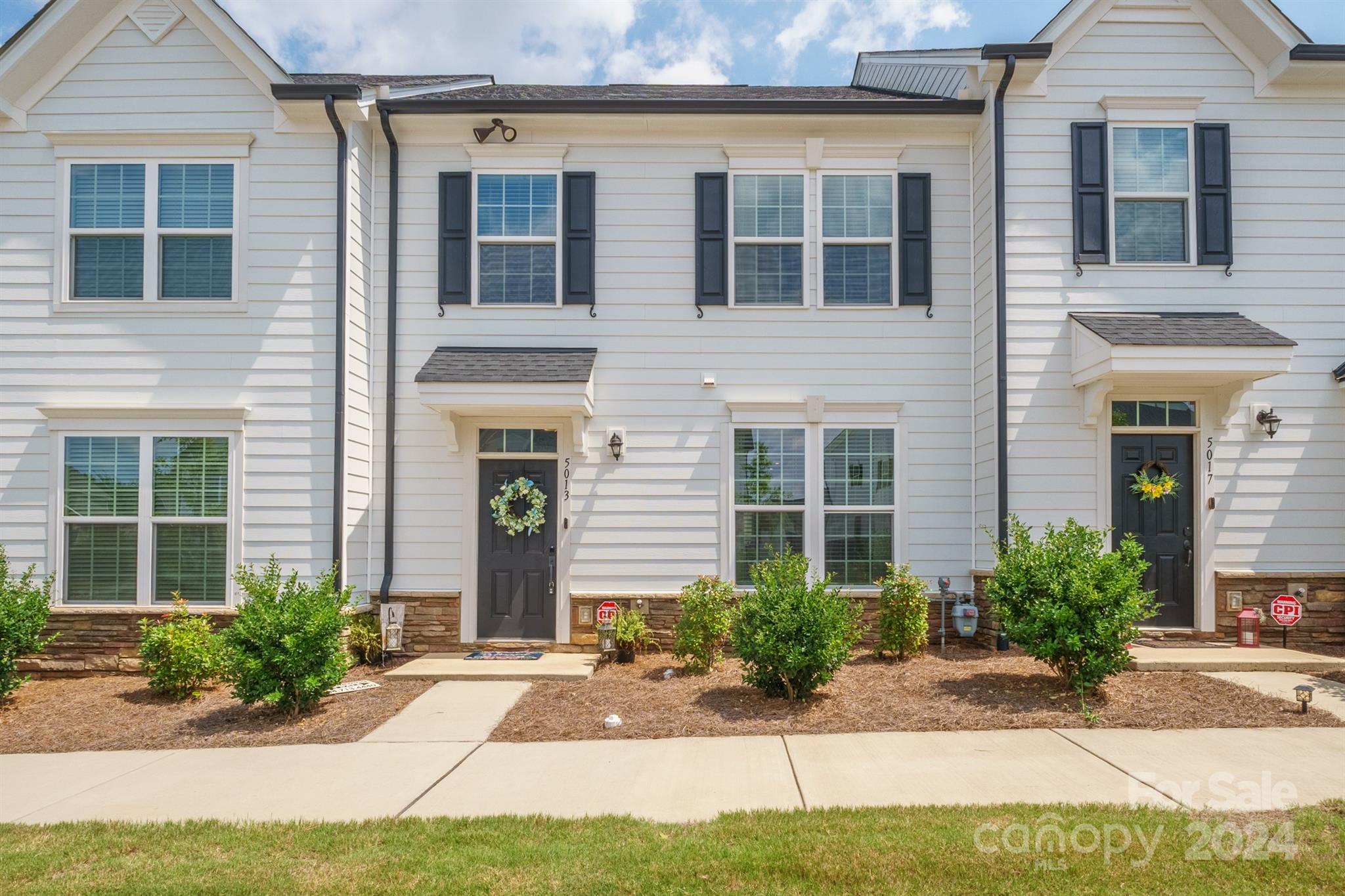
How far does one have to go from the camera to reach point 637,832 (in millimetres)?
4109

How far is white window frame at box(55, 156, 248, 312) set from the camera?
8.23m

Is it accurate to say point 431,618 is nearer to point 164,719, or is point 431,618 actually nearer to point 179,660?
point 179,660

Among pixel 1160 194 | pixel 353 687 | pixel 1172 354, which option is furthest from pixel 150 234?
pixel 1160 194

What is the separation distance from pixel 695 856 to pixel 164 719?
488 cm

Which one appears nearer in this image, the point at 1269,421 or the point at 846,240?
the point at 1269,421

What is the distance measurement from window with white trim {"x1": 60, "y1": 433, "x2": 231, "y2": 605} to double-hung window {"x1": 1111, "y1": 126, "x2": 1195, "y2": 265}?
9.15m

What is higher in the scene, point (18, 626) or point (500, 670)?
point (18, 626)

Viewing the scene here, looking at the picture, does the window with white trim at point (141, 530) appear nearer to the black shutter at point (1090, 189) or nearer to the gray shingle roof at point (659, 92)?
the gray shingle roof at point (659, 92)

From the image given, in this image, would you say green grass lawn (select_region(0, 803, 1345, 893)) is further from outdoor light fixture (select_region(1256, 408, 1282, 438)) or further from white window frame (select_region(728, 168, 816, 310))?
white window frame (select_region(728, 168, 816, 310))

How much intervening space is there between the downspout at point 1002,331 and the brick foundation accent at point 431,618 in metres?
5.48

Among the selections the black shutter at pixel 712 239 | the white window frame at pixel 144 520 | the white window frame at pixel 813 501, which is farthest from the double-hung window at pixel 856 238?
the white window frame at pixel 144 520

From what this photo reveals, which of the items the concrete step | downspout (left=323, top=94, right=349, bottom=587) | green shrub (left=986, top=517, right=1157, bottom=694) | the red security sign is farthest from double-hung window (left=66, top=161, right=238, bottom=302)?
the red security sign

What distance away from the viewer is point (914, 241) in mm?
8773

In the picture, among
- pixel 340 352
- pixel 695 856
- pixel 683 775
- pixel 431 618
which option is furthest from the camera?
pixel 431 618
